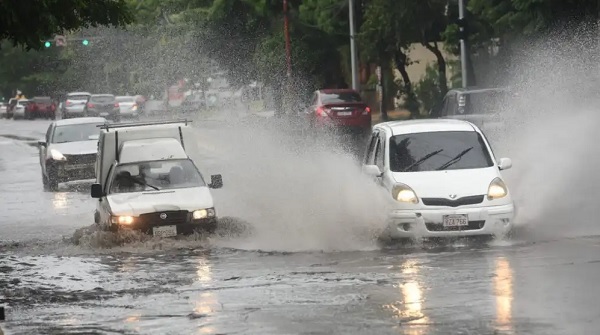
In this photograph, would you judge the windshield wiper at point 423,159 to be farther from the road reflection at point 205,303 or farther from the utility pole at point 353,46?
the utility pole at point 353,46

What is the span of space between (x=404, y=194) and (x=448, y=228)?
29.1 inches

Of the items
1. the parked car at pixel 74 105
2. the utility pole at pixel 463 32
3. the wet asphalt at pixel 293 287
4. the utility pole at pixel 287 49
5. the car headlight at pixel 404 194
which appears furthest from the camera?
the parked car at pixel 74 105

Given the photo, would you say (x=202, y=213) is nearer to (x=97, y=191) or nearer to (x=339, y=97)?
(x=97, y=191)

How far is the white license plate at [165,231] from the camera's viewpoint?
17.9m

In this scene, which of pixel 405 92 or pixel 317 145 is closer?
pixel 317 145

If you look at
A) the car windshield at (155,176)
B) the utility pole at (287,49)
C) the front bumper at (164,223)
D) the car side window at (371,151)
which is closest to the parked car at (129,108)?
the utility pole at (287,49)

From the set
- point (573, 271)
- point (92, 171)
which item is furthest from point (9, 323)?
point (92, 171)

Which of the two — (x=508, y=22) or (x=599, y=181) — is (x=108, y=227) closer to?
(x=599, y=181)

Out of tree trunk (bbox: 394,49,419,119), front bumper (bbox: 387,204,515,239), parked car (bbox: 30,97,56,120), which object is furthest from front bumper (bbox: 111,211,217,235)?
parked car (bbox: 30,97,56,120)

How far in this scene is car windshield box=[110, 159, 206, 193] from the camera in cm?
1892

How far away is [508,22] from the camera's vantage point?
1529 inches

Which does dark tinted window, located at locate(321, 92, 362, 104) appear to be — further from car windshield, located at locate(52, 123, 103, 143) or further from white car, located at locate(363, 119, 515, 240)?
white car, located at locate(363, 119, 515, 240)

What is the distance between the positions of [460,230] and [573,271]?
303 centimetres

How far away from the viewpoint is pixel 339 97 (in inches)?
1828
